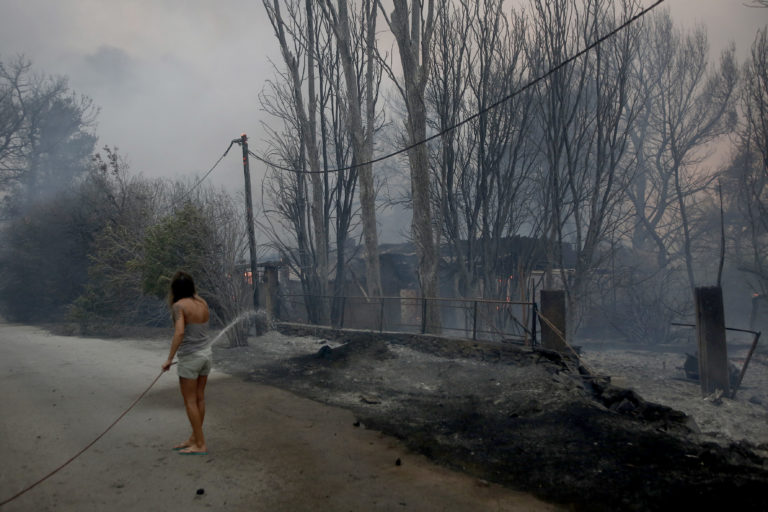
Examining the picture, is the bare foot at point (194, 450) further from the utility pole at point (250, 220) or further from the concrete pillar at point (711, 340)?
the concrete pillar at point (711, 340)

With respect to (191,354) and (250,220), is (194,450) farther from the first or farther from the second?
(250,220)

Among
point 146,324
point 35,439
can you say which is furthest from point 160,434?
point 146,324

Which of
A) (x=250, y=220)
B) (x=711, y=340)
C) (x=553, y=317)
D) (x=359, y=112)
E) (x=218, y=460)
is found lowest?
(x=218, y=460)

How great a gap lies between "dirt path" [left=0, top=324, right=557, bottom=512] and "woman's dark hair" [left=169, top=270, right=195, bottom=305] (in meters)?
1.54

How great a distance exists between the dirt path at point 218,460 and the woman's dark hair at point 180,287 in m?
1.54

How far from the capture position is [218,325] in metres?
14.3

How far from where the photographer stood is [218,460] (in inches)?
173

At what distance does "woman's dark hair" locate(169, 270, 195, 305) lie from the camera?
466 centimetres

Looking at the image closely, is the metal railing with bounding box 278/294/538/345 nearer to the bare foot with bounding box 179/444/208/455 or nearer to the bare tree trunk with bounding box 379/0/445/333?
the bare tree trunk with bounding box 379/0/445/333

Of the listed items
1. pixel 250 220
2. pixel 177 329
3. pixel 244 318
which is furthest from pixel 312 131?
pixel 177 329

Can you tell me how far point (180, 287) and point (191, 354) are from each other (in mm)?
695

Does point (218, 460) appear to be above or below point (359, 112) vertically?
below

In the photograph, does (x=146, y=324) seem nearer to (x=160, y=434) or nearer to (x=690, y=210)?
(x=160, y=434)

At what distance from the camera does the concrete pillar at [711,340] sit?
10.2 meters
